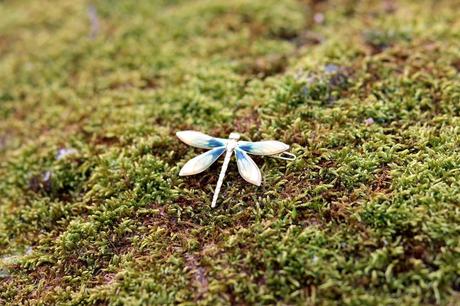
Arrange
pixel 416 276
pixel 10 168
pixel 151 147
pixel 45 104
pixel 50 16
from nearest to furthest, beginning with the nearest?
pixel 416 276 → pixel 151 147 → pixel 10 168 → pixel 45 104 → pixel 50 16

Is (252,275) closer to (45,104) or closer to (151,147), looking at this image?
(151,147)

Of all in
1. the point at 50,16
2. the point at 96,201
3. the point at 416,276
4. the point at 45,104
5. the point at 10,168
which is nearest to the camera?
the point at 416,276

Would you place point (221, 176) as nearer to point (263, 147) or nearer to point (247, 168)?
point (247, 168)

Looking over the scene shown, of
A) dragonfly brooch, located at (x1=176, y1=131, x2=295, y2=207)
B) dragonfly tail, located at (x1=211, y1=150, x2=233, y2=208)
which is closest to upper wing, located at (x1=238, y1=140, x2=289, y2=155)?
dragonfly brooch, located at (x1=176, y1=131, x2=295, y2=207)

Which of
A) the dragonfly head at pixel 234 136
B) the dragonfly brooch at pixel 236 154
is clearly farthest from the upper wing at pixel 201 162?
the dragonfly head at pixel 234 136

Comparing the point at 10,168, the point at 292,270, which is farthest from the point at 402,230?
the point at 10,168

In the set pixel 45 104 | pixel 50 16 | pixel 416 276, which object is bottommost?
pixel 416 276

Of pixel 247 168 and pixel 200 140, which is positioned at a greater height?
pixel 200 140

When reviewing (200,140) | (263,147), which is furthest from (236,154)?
(200,140)
